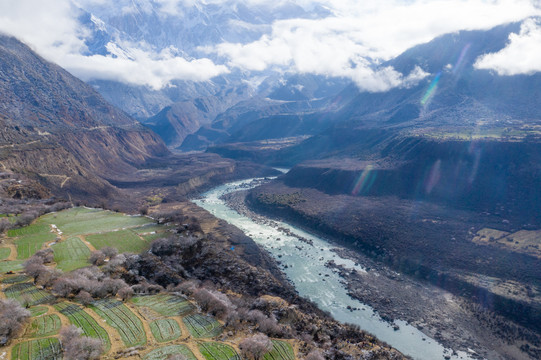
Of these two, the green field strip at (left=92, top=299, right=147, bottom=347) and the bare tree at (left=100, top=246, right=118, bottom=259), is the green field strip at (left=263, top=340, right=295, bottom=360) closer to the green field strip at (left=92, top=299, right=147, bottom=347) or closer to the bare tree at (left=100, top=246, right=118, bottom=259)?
the green field strip at (left=92, top=299, right=147, bottom=347)

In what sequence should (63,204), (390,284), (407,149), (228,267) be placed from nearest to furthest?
(228,267), (390,284), (63,204), (407,149)

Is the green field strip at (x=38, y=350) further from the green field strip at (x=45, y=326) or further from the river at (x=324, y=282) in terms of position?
the river at (x=324, y=282)

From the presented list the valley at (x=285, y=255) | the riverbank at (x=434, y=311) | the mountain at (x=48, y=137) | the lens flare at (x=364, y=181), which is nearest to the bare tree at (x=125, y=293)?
the valley at (x=285, y=255)

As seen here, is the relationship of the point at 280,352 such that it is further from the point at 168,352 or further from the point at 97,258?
the point at 97,258

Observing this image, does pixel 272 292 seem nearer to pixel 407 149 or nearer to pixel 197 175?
pixel 407 149

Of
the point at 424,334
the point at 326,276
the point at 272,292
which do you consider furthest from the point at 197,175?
the point at 424,334

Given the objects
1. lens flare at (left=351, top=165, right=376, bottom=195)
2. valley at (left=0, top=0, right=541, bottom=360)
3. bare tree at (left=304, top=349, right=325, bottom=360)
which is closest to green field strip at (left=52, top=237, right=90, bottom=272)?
valley at (left=0, top=0, right=541, bottom=360)

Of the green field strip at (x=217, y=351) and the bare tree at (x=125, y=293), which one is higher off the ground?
Result: the bare tree at (x=125, y=293)

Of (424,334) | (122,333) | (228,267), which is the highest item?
(122,333)
